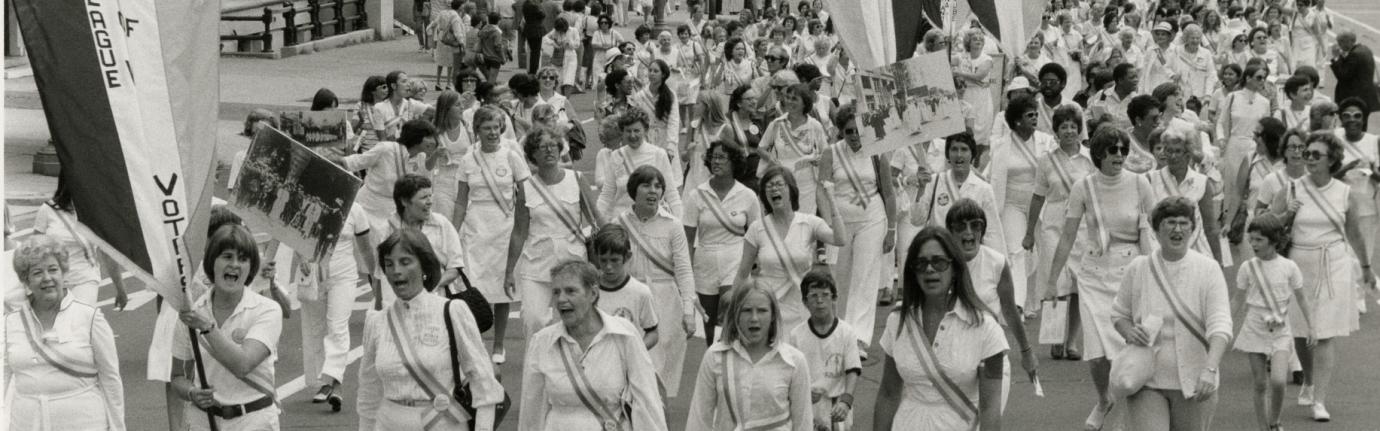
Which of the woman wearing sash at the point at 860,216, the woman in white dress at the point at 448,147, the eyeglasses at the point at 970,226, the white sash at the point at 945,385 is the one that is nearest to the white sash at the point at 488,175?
the woman in white dress at the point at 448,147

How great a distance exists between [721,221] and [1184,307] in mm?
3422

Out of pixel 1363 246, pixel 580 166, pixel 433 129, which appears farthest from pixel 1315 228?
pixel 580 166

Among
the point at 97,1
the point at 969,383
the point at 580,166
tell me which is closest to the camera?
the point at 97,1

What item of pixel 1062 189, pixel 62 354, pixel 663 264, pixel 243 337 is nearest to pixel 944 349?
pixel 243 337

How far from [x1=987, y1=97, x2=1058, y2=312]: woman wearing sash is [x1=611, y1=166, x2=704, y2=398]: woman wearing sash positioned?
314cm

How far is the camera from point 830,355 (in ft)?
29.8

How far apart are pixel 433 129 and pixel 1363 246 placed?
5.60 meters

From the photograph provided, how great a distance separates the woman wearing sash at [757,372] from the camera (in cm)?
827

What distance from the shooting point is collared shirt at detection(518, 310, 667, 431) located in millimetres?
8047

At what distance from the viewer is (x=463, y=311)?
8.47 m

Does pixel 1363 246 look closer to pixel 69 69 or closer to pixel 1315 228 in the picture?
pixel 1315 228

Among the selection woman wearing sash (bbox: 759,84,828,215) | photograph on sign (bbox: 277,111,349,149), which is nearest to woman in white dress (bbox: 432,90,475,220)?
photograph on sign (bbox: 277,111,349,149)

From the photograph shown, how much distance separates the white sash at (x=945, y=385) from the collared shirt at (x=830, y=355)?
92 cm

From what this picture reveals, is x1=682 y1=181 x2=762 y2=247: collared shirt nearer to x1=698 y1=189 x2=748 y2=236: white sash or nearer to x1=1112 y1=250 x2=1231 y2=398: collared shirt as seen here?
x1=698 y1=189 x2=748 y2=236: white sash
